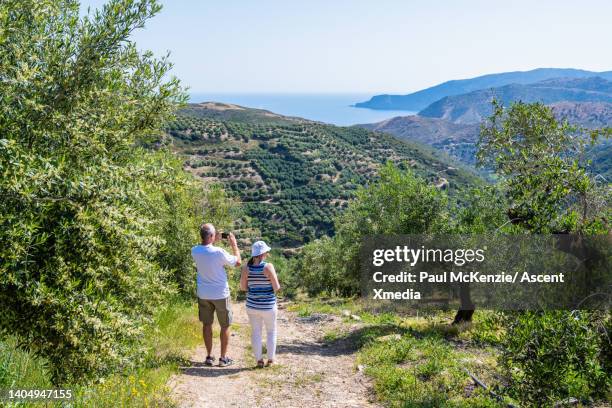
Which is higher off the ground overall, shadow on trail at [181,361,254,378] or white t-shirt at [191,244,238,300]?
white t-shirt at [191,244,238,300]

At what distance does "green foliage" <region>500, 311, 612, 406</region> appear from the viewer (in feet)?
21.6

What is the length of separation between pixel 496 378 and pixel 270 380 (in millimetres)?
5161

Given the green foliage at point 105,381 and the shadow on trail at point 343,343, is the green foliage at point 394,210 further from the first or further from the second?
the green foliage at point 105,381

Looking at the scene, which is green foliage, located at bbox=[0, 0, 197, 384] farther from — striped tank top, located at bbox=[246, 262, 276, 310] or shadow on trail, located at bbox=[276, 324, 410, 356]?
shadow on trail, located at bbox=[276, 324, 410, 356]

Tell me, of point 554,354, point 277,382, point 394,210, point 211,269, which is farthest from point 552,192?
point 394,210

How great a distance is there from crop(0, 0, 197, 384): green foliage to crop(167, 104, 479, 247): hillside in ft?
296

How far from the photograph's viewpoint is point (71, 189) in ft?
17.3

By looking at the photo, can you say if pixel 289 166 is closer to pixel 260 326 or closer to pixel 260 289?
pixel 260 326

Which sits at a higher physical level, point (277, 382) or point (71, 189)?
point (71, 189)

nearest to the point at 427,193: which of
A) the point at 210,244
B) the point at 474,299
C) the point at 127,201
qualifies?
the point at 474,299

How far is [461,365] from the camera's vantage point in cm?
1115

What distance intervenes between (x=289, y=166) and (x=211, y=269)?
130 meters

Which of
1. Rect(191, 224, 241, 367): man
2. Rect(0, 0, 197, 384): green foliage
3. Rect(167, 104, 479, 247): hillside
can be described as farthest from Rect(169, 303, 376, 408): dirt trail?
Rect(167, 104, 479, 247): hillside

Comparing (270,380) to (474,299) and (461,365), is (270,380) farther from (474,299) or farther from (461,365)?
(474,299)
